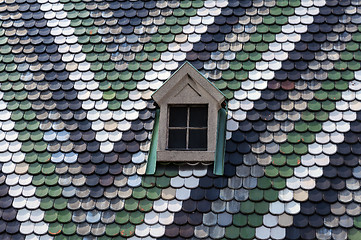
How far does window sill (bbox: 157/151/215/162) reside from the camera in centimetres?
977

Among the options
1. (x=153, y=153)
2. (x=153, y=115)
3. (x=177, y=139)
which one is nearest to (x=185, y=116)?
(x=177, y=139)

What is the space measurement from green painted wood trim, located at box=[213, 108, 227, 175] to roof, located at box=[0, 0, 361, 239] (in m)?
0.08

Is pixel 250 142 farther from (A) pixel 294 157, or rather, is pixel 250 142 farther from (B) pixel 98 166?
(B) pixel 98 166

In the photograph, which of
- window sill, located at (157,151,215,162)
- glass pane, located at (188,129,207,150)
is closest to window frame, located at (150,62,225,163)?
window sill, located at (157,151,215,162)

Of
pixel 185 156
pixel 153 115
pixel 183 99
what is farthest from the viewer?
pixel 153 115

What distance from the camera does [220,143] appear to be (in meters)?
10.0

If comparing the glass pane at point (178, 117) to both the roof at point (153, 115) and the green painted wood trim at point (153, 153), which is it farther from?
the roof at point (153, 115)

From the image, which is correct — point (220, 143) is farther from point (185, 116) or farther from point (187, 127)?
point (185, 116)

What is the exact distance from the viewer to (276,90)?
10.5 metres

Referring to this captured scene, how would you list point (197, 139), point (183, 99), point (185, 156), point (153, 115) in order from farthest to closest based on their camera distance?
point (153, 115)
point (183, 99)
point (197, 139)
point (185, 156)

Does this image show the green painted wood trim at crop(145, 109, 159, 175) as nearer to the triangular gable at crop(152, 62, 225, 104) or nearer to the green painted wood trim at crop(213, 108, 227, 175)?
the triangular gable at crop(152, 62, 225, 104)

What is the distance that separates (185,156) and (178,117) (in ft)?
1.92

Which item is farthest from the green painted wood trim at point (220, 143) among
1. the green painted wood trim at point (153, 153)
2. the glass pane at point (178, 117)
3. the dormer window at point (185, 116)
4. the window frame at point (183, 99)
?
the green painted wood trim at point (153, 153)

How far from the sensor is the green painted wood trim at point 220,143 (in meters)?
9.75
